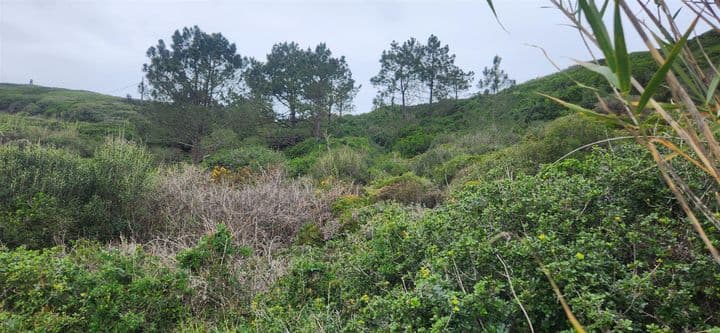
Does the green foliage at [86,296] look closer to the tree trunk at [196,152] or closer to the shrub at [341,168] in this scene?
the shrub at [341,168]

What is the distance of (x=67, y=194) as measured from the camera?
5184mm

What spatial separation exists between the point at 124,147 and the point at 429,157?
8.24m

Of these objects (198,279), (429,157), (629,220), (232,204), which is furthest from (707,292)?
(429,157)

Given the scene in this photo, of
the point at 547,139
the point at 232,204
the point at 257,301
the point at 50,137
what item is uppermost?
the point at 50,137

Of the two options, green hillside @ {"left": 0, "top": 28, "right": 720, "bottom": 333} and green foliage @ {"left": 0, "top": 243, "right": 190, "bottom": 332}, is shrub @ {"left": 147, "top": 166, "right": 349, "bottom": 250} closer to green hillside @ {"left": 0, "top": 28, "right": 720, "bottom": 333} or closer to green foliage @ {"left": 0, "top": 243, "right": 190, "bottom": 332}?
green hillside @ {"left": 0, "top": 28, "right": 720, "bottom": 333}

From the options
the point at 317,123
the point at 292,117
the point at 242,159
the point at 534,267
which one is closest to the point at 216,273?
the point at 534,267

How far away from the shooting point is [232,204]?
562 centimetres

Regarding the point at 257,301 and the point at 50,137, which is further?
the point at 50,137

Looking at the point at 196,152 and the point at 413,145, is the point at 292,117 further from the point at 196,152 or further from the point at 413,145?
the point at 413,145

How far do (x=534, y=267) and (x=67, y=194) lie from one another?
5.98 meters

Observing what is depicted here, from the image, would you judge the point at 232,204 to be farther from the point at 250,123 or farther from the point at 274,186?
the point at 250,123

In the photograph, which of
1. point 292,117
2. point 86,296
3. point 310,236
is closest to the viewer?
point 86,296

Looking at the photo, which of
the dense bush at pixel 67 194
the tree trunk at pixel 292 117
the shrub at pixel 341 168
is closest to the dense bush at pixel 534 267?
the dense bush at pixel 67 194

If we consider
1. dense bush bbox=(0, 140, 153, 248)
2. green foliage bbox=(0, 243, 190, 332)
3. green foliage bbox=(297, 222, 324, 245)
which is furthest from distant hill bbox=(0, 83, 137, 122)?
green foliage bbox=(0, 243, 190, 332)
